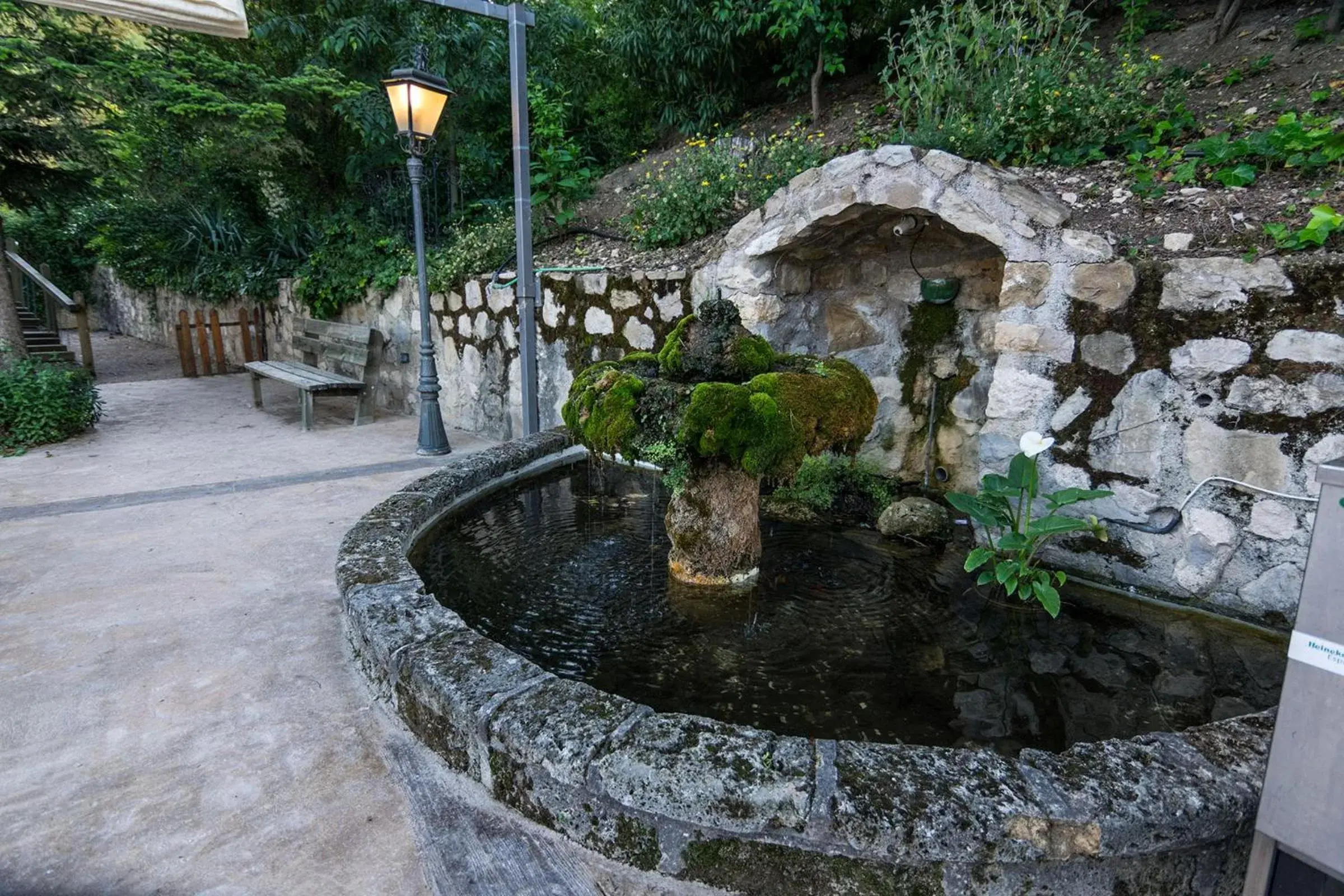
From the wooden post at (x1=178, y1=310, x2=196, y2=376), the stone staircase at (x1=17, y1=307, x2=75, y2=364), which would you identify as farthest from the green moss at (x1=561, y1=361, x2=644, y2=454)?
the wooden post at (x1=178, y1=310, x2=196, y2=376)

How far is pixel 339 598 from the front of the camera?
287 centimetres

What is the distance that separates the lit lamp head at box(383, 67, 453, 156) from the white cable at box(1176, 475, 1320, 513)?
5037 mm

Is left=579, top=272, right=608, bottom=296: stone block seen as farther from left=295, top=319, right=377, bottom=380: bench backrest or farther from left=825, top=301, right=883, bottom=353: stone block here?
left=295, top=319, right=377, bottom=380: bench backrest

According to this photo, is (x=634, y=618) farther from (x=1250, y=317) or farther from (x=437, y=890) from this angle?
(x=1250, y=317)

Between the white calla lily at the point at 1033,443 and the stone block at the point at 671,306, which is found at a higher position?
the stone block at the point at 671,306

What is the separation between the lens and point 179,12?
235 cm

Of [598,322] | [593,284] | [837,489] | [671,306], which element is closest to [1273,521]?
[837,489]

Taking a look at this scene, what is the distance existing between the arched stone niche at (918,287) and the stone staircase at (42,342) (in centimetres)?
827

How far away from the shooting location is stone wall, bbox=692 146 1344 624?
2.68 metres

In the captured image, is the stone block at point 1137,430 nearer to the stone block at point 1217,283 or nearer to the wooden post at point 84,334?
the stone block at point 1217,283

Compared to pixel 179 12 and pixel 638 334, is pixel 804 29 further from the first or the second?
pixel 179 12

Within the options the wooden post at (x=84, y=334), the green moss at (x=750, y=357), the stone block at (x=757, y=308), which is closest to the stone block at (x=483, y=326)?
the stone block at (x=757, y=308)

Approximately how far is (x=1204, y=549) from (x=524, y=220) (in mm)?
4214

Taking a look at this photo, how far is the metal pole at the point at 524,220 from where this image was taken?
4641 mm
